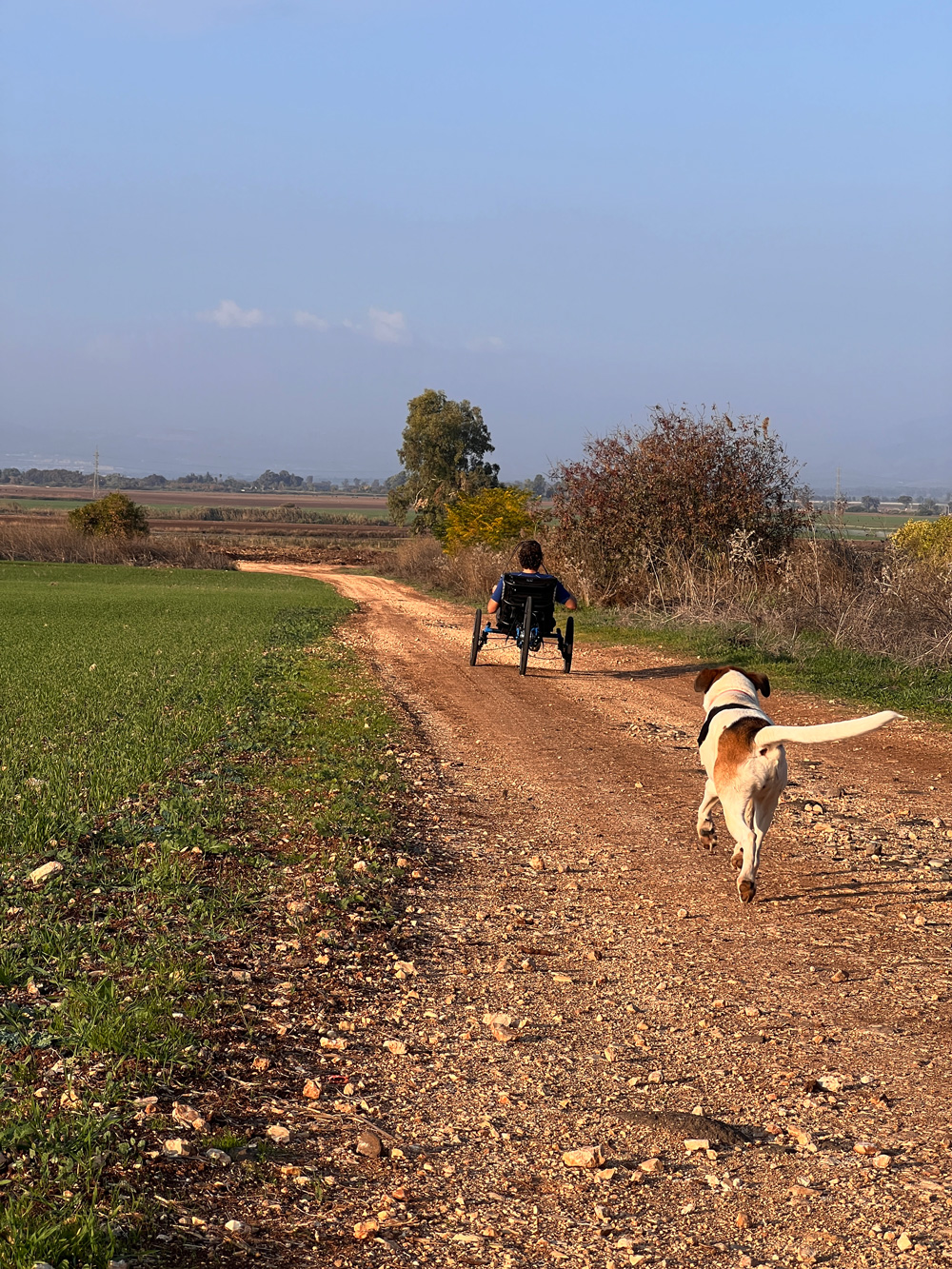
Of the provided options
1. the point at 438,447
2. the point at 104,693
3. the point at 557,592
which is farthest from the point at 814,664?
the point at 438,447

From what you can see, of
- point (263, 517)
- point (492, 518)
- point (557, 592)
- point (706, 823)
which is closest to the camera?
point (706, 823)

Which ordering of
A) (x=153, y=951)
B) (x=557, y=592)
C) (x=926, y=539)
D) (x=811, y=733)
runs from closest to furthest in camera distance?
(x=153, y=951), (x=811, y=733), (x=557, y=592), (x=926, y=539)

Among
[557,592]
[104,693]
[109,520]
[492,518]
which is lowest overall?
[104,693]

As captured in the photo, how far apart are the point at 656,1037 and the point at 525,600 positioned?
10463 millimetres

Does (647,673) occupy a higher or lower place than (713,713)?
lower

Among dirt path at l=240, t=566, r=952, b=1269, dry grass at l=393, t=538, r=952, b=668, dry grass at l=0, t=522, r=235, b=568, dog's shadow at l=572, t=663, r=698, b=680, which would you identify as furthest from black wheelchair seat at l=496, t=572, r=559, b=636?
dry grass at l=0, t=522, r=235, b=568

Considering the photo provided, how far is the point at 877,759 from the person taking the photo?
9.82 meters

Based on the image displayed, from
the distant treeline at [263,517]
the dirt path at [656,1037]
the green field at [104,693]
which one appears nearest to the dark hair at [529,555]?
the green field at [104,693]

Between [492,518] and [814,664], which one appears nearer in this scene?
[814,664]

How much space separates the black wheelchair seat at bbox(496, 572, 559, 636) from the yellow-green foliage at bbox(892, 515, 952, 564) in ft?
26.1

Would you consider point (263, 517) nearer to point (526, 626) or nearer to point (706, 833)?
point (526, 626)

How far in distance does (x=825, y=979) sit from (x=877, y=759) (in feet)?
17.8

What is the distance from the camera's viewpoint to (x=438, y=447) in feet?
228

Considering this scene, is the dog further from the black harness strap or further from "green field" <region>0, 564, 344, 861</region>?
"green field" <region>0, 564, 344, 861</region>
